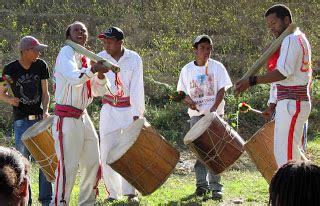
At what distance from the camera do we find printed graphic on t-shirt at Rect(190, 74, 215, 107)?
6.99 metres

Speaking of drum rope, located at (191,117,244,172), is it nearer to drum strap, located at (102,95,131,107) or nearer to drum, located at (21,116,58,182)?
drum strap, located at (102,95,131,107)

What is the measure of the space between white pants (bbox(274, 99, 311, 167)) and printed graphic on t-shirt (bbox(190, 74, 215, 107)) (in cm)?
166

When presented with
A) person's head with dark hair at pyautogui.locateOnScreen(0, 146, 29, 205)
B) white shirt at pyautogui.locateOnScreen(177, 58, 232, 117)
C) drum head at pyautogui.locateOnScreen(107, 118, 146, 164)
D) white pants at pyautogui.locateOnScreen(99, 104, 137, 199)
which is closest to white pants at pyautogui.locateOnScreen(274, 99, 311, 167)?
drum head at pyautogui.locateOnScreen(107, 118, 146, 164)

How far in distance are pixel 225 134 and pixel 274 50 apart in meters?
1.23

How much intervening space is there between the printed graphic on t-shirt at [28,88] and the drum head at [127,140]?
40.8 inches

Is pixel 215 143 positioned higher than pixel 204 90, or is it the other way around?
pixel 204 90

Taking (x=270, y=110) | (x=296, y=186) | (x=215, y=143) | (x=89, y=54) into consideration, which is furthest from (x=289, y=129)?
(x=296, y=186)

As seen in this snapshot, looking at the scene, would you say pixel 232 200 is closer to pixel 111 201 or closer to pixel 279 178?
pixel 111 201

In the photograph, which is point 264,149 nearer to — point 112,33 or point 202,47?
point 202,47

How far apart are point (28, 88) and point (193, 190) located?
2.46 m

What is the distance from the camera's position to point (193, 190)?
24.7 ft

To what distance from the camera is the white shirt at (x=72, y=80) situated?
5.62 meters

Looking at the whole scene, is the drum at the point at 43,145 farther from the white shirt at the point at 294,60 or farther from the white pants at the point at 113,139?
the white shirt at the point at 294,60

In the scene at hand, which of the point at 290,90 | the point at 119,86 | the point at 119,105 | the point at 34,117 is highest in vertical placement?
the point at 119,86
